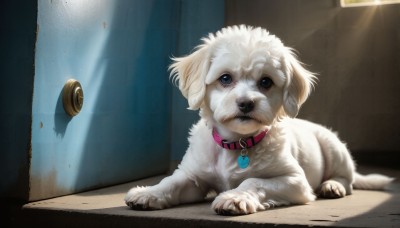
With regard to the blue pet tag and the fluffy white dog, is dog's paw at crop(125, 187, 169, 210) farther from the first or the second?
the blue pet tag

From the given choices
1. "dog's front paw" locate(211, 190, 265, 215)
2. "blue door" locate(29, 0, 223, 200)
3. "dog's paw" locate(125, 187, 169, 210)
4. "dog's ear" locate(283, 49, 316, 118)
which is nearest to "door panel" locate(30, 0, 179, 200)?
"blue door" locate(29, 0, 223, 200)

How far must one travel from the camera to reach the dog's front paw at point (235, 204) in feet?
8.39

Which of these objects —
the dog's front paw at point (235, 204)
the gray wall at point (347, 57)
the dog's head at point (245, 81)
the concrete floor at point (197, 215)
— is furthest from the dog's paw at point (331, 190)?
the gray wall at point (347, 57)

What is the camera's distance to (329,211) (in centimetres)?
275

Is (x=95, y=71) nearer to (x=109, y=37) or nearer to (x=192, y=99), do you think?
(x=109, y=37)

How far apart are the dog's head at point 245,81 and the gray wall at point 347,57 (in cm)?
302

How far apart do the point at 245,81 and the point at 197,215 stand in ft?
2.38

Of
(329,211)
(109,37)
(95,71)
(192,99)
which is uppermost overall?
(109,37)

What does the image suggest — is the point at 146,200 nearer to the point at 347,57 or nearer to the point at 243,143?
the point at 243,143

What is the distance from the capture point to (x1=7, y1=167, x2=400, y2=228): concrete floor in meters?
2.44

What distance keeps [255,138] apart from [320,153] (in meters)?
0.80

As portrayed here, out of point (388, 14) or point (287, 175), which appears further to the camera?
point (388, 14)

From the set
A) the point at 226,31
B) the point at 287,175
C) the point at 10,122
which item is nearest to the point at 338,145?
the point at 287,175

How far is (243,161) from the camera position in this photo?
9.65 feet
